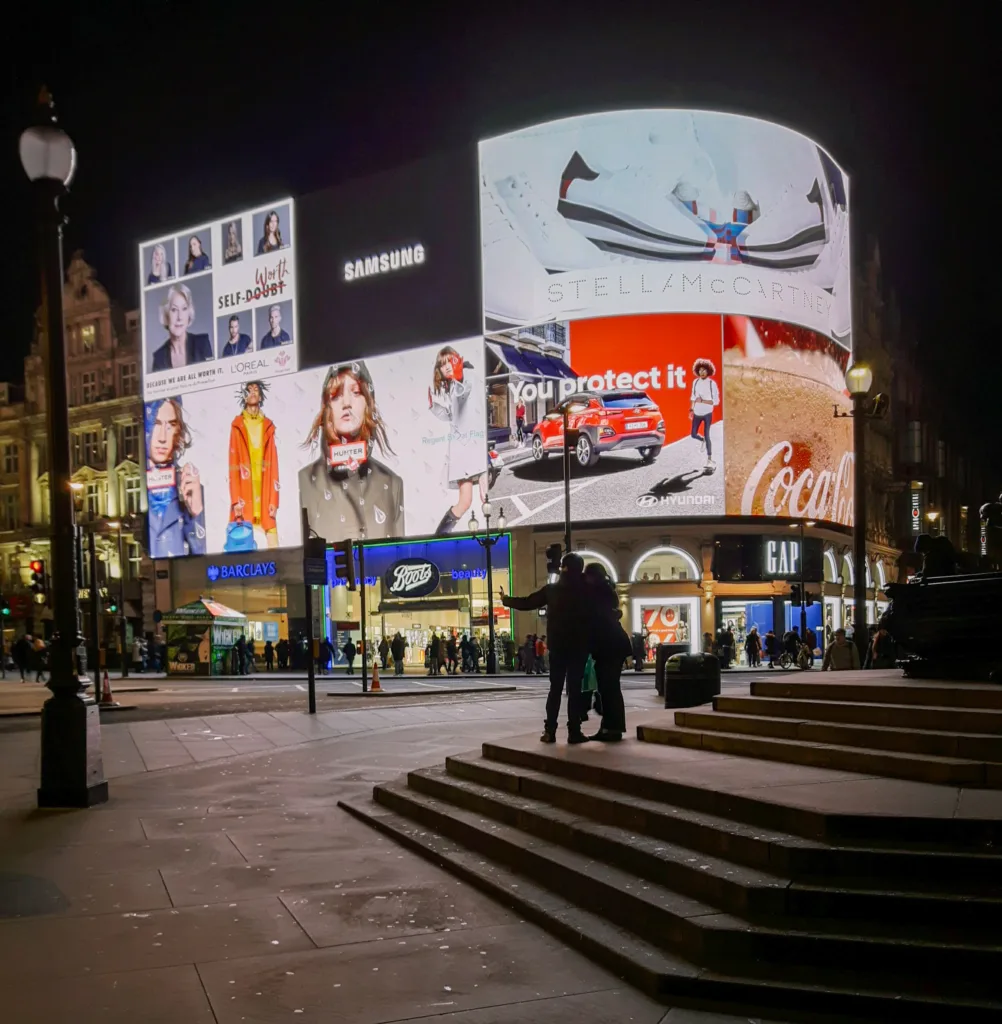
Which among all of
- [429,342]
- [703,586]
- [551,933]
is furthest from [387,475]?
[551,933]

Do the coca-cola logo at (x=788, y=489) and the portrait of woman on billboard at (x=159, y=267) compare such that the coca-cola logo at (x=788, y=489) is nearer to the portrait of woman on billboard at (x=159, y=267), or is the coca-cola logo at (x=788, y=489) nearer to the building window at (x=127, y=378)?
the portrait of woman on billboard at (x=159, y=267)

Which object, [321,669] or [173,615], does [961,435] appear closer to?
[321,669]

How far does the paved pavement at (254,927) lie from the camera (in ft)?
14.9

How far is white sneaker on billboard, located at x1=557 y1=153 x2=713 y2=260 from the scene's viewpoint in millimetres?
42469

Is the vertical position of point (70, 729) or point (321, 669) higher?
point (70, 729)

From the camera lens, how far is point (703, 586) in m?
42.5

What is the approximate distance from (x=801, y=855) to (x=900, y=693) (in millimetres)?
3079

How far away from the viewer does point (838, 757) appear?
705 centimetres

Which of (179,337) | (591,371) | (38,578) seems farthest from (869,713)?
(179,337)

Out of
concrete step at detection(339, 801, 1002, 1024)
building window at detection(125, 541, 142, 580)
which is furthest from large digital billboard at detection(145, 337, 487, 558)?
concrete step at detection(339, 801, 1002, 1024)

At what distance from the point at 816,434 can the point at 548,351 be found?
11913mm

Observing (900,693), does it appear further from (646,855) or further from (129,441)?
(129,441)

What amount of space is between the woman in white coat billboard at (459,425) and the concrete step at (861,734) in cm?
3595

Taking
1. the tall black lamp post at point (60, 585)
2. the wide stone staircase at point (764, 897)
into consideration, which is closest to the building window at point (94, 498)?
the tall black lamp post at point (60, 585)
